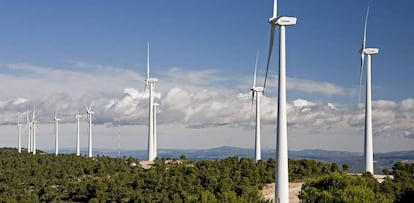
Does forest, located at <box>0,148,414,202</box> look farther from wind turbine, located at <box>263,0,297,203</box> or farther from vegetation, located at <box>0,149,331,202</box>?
wind turbine, located at <box>263,0,297,203</box>

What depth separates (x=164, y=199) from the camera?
249 ft

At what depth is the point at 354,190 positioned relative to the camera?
56.0 m

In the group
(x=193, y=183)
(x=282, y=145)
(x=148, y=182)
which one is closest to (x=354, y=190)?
(x=282, y=145)

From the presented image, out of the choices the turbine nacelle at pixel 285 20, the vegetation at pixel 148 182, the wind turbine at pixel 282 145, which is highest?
the turbine nacelle at pixel 285 20

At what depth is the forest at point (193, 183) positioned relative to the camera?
6456cm

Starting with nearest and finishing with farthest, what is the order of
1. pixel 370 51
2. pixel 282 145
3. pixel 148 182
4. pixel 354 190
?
pixel 282 145 < pixel 354 190 < pixel 370 51 < pixel 148 182

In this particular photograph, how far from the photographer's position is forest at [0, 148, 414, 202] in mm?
64562

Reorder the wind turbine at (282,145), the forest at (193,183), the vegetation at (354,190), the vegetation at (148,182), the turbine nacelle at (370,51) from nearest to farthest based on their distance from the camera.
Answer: the wind turbine at (282,145) → the vegetation at (354,190) → the forest at (193,183) → the turbine nacelle at (370,51) → the vegetation at (148,182)

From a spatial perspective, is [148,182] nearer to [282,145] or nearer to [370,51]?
[370,51]

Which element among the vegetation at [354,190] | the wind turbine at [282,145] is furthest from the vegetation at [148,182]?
the wind turbine at [282,145]

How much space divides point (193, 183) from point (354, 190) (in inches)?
1277

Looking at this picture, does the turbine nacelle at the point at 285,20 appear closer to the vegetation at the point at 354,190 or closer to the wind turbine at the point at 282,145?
the wind turbine at the point at 282,145

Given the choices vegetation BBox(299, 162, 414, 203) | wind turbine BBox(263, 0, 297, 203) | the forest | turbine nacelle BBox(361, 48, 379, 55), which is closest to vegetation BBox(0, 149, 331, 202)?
Result: the forest

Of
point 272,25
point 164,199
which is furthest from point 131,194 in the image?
point 272,25
